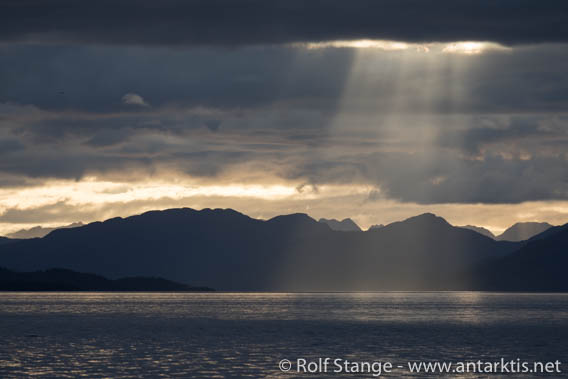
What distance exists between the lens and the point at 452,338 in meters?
163

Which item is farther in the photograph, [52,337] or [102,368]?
[52,337]

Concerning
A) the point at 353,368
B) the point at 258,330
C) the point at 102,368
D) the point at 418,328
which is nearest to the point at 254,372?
the point at 353,368

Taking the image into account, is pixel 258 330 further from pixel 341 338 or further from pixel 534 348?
pixel 534 348

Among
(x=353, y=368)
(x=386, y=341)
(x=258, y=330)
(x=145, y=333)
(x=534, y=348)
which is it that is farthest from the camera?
(x=258, y=330)

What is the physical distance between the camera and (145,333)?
173500mm

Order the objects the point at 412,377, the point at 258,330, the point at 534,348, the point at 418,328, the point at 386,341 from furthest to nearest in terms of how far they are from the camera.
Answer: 1. the point at 418,328
2. the point at 258,330
3. the point at 386,341
4. the point at 534,348
5. the point at 412,377

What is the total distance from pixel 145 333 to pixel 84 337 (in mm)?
15345

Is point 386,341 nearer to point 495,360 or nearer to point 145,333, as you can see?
point 495,360

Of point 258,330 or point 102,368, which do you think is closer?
point 102,368

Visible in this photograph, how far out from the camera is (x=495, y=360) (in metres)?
121

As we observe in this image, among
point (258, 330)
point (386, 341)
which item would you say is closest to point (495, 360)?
point (386, 341)

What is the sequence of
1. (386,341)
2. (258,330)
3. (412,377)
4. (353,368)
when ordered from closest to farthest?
(412,377) → (353,368) → (386,341) → (258,330)

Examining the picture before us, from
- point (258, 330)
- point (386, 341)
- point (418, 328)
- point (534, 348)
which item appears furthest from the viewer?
point (418, 328)

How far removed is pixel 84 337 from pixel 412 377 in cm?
7967
